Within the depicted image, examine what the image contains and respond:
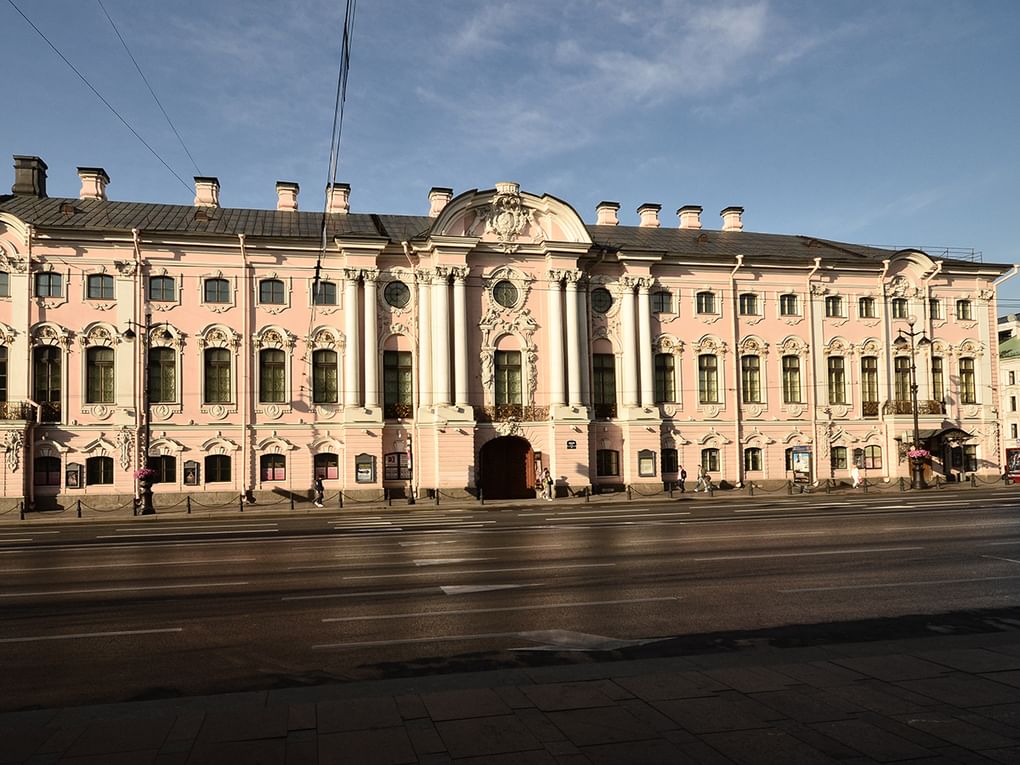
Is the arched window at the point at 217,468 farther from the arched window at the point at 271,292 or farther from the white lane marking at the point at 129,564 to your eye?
the white lane marking at the point at 129,564

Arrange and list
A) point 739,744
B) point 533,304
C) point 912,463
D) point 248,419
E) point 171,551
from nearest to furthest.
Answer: point 739,744 < point 171,551 < point 248,419 < point 533,304 < point 912,463

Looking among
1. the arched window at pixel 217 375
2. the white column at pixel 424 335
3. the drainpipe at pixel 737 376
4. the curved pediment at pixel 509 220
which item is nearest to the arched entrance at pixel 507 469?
the white column at pixel 424 335

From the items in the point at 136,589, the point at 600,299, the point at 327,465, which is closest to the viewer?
the point at 136,589

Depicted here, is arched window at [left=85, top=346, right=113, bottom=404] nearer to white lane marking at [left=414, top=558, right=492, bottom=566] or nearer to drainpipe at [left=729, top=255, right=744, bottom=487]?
white lane marking at [left=414, top=558, right=492, bottom=566]

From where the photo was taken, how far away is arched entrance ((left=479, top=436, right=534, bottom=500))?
38.4 m

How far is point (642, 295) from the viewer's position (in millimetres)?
40781

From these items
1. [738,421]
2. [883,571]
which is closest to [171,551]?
[883,571]

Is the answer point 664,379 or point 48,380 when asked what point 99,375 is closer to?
point 48,380

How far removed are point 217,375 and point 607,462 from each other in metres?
19.4

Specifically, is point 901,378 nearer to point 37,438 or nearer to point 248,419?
point 248,419

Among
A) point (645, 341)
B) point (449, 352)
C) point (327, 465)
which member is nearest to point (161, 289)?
point (327, 465)

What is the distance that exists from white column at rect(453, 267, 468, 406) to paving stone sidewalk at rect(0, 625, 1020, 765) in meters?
29.9

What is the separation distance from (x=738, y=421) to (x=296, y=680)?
36.9 metres

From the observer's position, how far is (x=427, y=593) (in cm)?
1252
